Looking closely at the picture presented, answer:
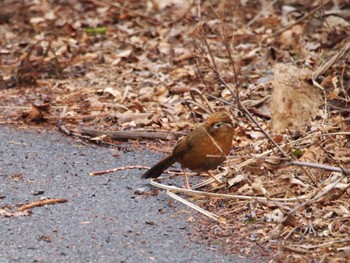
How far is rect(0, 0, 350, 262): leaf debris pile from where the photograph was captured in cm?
459

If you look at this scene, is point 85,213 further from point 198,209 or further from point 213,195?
point 213,195

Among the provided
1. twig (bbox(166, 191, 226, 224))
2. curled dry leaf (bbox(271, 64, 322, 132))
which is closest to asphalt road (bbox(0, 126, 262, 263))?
twig (bbox(166, 191, 226, 224))

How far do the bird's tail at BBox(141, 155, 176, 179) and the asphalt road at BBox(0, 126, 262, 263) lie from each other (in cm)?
7

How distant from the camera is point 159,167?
541 cm

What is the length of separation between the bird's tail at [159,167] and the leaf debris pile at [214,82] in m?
Answer: 0.41

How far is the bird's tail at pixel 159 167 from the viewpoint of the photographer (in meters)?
5.40

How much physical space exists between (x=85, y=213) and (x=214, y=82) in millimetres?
3087

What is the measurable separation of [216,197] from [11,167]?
152 centimetres

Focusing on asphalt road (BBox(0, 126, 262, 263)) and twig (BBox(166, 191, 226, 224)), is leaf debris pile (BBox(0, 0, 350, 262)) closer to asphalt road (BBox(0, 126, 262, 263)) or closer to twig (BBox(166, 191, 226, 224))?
twig (BBox(166, 191, 226, 224))

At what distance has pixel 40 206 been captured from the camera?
488 cm

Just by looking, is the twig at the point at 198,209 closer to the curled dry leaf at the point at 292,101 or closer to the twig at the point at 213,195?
the twig at the point at 213,195

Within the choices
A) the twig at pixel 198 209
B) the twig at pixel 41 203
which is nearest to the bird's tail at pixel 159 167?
the twig at pixel 198 209

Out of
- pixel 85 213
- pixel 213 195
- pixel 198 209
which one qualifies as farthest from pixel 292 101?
pixel 85 213

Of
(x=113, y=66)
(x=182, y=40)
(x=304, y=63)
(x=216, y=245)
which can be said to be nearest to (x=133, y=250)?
(x=216, y=245)
